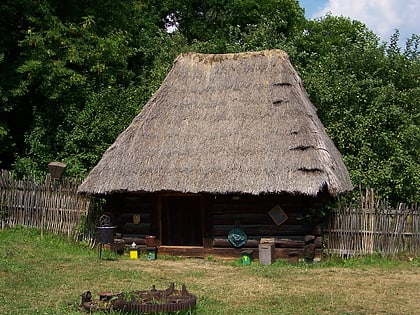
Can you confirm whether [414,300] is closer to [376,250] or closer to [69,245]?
[376,250]

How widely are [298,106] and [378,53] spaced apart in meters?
5.82

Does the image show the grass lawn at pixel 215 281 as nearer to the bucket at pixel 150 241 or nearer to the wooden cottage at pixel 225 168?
the bucket at pixel 150 241

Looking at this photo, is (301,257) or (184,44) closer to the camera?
(301,257)

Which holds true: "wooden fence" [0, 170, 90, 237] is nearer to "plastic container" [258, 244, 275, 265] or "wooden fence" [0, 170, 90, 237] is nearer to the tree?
"plastic container" [258, 244, 275, 265]

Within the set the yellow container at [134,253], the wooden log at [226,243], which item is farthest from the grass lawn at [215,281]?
the wooden log at [226,243]

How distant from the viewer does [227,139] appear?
14953 millimetres

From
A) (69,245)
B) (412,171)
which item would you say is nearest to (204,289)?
(69,245)

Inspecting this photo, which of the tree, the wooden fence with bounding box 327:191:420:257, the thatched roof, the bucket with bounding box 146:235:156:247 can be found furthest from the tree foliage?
the bucket with bounding box 146:235:156:247

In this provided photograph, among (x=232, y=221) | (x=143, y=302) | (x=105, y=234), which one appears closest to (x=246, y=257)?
(x=232, y=221)

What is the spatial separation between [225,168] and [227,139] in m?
0.93

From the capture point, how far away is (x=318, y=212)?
Result: 14.0 meters

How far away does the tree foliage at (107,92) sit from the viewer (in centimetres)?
1819

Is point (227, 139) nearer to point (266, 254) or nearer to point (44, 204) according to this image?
point (266, 254)

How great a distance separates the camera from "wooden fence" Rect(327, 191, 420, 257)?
13.7 meters
